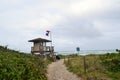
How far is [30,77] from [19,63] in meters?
1.97

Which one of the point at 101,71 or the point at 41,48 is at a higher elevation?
the point at 41,48

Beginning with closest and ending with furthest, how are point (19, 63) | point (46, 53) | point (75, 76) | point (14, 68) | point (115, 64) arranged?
point (14, 68) < point (19, 63) < point (75, 76) < point (115, 64) < point (46, 53)

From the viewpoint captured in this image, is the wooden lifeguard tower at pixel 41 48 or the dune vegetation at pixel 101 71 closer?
the dune vegetation at pixel 101 71

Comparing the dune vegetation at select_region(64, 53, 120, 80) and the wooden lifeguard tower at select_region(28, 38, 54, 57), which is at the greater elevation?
the wooden lifeguard tower at select_region(28, 38, 54, 57)

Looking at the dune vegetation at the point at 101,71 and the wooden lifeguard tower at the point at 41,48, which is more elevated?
the wooden lifeguard tower at the point at 41,48

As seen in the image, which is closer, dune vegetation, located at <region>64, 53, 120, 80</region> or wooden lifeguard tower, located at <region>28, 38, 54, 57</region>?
dune vegetation, located at <region>64, 53, 120, 80</region>

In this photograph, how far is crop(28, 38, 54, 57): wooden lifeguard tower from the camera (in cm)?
6109

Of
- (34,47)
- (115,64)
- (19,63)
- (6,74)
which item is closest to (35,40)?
(34,47)

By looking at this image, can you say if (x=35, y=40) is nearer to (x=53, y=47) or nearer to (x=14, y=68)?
(x=53, y=47)

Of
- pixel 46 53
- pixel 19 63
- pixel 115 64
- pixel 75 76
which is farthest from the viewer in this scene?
pixel 46 53

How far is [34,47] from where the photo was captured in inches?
2454

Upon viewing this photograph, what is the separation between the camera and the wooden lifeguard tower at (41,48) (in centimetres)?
6109

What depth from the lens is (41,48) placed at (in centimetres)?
6106

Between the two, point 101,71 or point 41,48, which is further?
point 41,48
